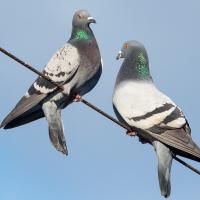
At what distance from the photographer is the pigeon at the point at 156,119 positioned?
10.9m

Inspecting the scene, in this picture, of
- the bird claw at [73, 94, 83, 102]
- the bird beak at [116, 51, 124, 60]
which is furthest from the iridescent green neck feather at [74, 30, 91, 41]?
the bird claw at [73, 94, 83, 102]

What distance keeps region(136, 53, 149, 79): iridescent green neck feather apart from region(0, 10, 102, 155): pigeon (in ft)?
1.97

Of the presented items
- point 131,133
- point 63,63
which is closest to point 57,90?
point 63,63

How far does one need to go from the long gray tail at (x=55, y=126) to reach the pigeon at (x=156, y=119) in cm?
91

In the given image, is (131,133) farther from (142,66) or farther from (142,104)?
(142,66)

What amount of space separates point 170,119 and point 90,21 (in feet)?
10.4

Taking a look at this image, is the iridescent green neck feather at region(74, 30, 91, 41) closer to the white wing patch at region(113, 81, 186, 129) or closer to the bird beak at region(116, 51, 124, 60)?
the bird beak at region(116, 51, 124, 60)

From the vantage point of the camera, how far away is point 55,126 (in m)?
12.2

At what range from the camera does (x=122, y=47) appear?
43.9 ft

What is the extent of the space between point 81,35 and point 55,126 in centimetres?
195

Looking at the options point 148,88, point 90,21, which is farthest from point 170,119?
point 90,21

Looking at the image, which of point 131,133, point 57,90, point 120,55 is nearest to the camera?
point 131,133

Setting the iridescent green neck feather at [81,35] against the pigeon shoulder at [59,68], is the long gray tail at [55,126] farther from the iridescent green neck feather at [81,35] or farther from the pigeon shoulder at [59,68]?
the iridescent green neck feather at [81,35]

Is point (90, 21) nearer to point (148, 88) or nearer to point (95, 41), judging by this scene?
point (95, 41)
